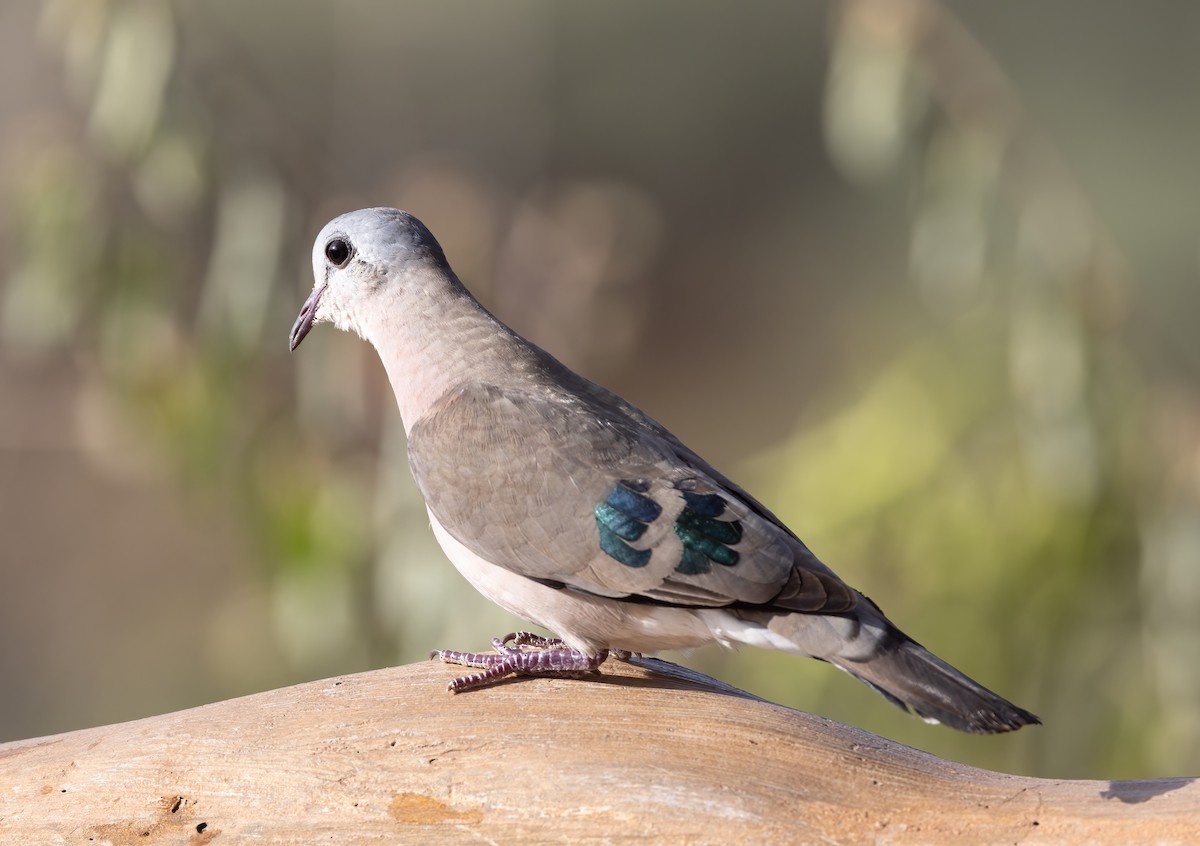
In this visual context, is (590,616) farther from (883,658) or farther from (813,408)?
(813,408)

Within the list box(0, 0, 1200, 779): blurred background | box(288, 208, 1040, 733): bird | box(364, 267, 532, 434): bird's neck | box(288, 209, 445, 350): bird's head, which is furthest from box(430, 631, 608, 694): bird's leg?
box(288, 209, 445, 350): bird's head

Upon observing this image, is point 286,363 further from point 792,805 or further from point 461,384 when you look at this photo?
point 792,805

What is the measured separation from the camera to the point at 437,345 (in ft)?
12.3

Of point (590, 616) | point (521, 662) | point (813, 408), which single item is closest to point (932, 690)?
point (590, 616)

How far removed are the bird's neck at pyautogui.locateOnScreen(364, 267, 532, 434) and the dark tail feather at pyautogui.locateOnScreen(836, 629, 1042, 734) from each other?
1.21 metres

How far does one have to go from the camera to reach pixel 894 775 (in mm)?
3123

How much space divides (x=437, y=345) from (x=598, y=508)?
72cm

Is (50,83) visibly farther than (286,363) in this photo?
Yes

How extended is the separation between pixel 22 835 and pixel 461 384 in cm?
147

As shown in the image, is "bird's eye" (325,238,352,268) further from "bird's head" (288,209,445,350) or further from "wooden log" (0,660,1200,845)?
"wooden log" (0,660,1200,845)

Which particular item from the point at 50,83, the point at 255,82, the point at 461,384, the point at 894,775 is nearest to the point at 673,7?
the point at 50,83

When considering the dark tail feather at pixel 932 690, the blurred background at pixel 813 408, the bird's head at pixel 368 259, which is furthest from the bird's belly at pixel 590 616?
the blurred background at pixel 813 408

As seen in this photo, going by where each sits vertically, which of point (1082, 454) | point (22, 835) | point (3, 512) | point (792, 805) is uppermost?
point (1082, 454)

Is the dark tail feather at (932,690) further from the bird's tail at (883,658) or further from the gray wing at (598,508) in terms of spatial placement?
the gray wing at (598,508)
